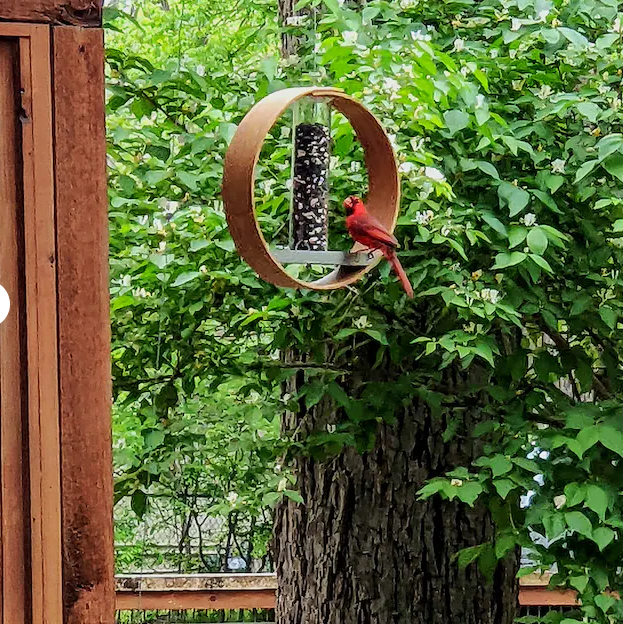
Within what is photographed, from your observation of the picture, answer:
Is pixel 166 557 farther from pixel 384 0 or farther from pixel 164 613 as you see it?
pixel 384 0

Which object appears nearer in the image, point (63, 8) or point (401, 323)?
point (63, 8)

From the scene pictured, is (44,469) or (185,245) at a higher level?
(185,245)

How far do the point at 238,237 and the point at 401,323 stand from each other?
738 millimetres

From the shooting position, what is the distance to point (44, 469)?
97 centimetres

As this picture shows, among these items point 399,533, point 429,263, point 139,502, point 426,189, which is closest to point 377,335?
point 429,263

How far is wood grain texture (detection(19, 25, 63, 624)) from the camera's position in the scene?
3.16ft

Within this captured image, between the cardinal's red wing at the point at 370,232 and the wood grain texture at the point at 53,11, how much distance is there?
625 millimetres

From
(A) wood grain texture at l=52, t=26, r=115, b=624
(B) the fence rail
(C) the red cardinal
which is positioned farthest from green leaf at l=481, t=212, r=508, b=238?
(B) the fence rail

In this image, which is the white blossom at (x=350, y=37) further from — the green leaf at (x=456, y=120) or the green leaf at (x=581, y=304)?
the green leaf at (x=581, y=304)

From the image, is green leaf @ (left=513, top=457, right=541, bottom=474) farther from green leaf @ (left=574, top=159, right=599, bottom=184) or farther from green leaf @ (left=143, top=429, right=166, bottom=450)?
green leaf @ (left=143, top=429, right=166, bottom=450)

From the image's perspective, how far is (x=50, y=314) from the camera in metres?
0.97

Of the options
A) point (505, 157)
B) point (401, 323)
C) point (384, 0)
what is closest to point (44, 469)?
point (401, 323)

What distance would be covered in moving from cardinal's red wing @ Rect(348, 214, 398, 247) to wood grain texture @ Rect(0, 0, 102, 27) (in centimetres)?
63

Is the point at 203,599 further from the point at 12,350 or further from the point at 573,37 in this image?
the point at 12,350
